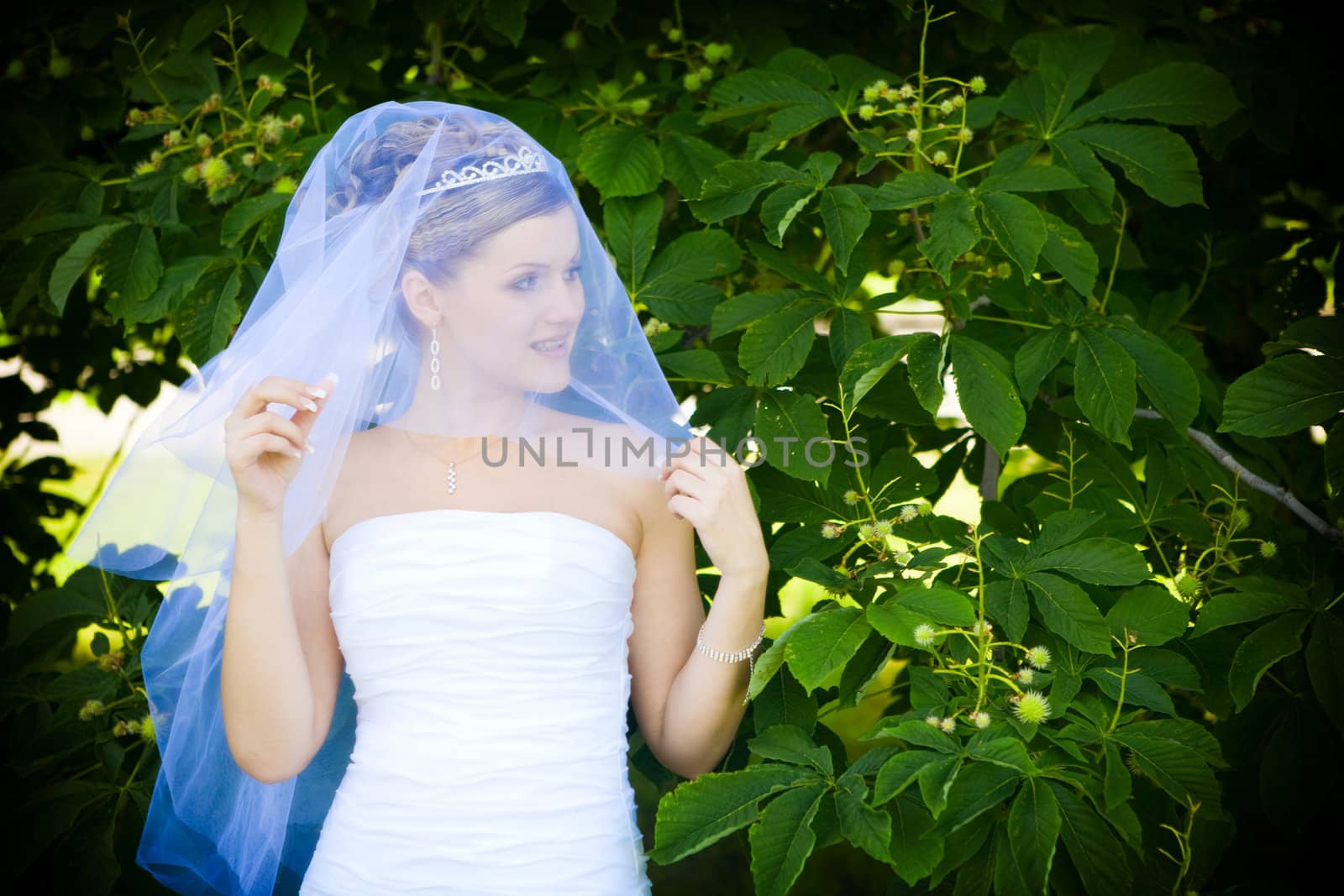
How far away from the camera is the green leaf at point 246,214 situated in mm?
2047

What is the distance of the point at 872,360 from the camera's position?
1730mm

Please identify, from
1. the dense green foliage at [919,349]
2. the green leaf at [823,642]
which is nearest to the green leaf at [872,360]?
the dense green foliage at [919,349]

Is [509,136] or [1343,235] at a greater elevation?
[509,136]

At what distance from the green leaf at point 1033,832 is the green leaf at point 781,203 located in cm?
92

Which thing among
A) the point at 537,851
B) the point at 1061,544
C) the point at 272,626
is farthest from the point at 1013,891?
the point at 272,626

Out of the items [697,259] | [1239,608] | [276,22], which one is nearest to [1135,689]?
[1239,608]

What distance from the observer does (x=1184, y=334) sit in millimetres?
2266

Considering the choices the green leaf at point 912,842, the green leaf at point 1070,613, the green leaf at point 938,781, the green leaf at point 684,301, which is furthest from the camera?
the green leaf at point 684,301

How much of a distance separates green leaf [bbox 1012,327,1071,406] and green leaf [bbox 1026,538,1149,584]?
0.92 ft

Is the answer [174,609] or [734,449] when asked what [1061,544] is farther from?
[174,609]

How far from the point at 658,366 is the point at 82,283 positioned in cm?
198

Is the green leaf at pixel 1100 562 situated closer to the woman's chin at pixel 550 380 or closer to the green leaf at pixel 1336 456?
the green leaf at pixel 1336 456

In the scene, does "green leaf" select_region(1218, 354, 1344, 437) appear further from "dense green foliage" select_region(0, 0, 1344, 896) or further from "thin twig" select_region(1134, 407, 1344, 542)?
"thin twig" select_region(1134, 407, 1344, 542)

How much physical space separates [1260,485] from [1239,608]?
0.44m
